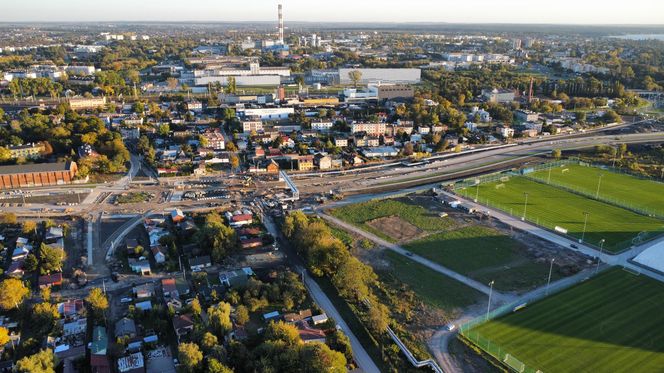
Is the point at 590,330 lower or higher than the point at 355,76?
lower

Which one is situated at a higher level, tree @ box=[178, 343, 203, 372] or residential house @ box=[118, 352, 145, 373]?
tree @ box=[178, 343, 203, 372]

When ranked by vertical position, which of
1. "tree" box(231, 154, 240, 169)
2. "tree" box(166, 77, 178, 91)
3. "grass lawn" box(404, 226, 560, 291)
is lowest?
"grass lawn" box(404, 226, 560, 291)

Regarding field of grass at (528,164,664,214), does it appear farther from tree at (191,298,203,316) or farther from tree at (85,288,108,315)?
tree at (85,288,108,315)

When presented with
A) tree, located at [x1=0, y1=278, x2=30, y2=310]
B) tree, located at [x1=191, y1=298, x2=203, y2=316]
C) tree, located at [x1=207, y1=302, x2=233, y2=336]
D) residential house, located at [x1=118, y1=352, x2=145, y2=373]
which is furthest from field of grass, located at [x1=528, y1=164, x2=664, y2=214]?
tree, located at [x1=0, y1=278, x2=30, y2=310]

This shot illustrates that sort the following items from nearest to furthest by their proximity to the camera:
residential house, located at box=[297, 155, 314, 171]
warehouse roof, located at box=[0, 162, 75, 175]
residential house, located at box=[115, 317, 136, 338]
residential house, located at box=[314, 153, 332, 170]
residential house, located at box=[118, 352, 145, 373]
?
residential house, located at box=[118, 352, 145, 373]
residential house, located at box=[115, 317, 136, 338]
warehouse roof, located at box=[0, 162, 75, 175]
residential house, located at box=[297, 155, 314, 171]
residential house, located at box=[314, 153, 332, 170]

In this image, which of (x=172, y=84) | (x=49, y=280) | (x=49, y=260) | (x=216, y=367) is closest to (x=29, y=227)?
(x=49, y=260)

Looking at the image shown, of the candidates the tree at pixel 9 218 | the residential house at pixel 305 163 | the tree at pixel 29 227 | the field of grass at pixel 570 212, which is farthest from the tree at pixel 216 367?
the residential house at pixel 305 163

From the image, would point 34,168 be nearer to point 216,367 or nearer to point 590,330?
point 216,367

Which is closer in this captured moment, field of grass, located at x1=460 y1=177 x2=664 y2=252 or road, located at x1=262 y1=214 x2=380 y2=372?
road, located at x1=262 y1=214 x2=380 y2=372
